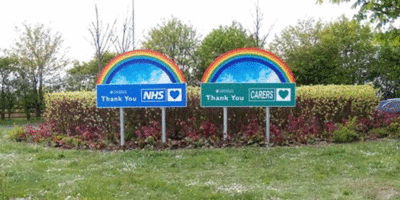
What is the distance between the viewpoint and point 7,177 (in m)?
8.30

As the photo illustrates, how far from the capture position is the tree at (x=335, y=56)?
1533 inches

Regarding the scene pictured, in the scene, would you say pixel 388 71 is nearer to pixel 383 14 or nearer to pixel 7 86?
pixel 383 14

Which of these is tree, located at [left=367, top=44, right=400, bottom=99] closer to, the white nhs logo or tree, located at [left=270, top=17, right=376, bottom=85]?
tree, located at [left=270, top=17, right=376, bottom=85]

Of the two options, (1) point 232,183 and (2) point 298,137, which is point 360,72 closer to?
(2) point 298,137

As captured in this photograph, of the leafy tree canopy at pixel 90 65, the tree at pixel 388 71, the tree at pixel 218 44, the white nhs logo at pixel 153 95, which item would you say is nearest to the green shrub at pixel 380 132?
the white nhs logo at pixel 153 95

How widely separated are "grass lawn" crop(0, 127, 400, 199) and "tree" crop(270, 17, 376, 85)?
96.3ft

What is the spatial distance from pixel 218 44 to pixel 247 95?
3573 cm

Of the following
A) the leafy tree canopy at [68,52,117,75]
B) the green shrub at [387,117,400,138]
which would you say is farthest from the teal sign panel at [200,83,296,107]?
the leafy tree canopy at [68,52,117,75]

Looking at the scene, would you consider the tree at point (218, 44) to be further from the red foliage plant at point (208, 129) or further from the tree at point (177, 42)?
the red foliage plant at point (208, 129)

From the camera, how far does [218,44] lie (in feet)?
154

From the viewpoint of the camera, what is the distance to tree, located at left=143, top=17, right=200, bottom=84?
160 feet

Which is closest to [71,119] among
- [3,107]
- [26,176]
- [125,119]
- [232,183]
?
[125,119]

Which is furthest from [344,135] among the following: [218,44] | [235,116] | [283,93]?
[218,44]

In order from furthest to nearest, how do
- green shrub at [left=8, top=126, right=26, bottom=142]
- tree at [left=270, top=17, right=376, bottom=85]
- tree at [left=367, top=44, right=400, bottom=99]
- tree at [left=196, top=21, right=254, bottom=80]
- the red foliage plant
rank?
tree at [left=196, top=21, right=254, bottom=80] → tree at [left=270, top=17, right=376, bottom=85] → tree at [left=367, top=44, right=400, bottom=99] → green shrub at [left=8, top=126, right=26, bottom=142] → the red foliage plant
